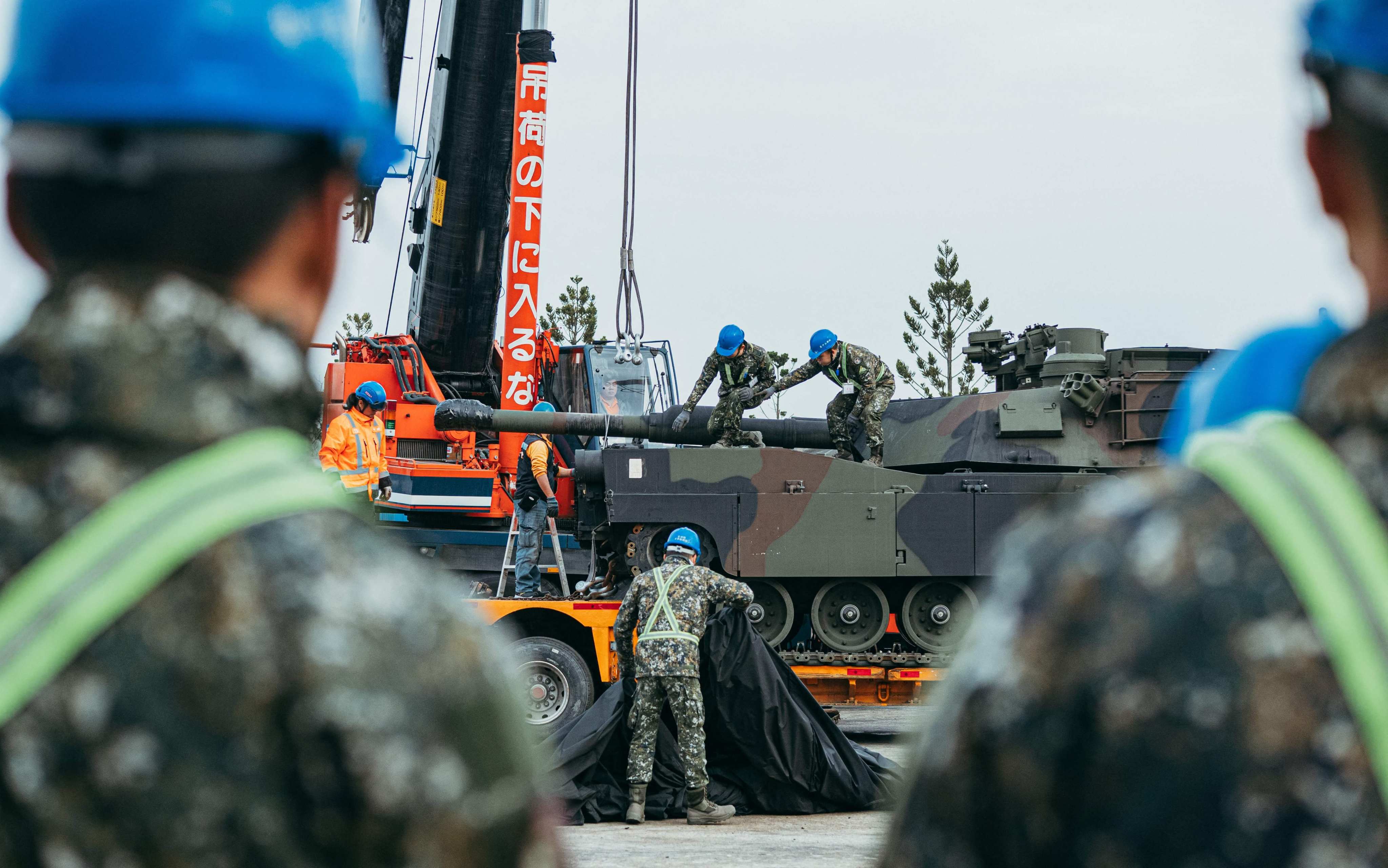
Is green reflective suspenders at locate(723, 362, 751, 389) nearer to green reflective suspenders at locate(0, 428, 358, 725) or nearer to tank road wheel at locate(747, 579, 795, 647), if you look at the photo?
tank road wheel at locate(747, 579, 795, 647)

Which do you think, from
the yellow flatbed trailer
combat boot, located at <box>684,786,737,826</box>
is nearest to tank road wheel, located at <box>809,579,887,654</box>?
the yellow flatbed trailer

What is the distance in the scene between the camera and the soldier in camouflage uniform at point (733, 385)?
13172 millimetres

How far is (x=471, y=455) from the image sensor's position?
15828mm

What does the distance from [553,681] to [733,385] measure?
123 inches

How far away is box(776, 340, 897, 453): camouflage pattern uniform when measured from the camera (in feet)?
44.3

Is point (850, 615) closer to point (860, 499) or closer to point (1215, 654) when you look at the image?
point (860, 499)

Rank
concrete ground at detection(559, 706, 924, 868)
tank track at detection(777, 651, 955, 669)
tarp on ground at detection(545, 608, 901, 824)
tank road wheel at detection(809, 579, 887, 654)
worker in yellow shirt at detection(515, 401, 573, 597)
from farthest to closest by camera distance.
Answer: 1. worker in yellow shirt at detection(515, 401, 573, 597)
2. tank road wheel at detection(809, 579, 887, 654)
3. tank track at detection(777, 651, 955, 669)
4. tarp on ground at detection(545, 608, 901, 824)
5. concrete ground at detection(559, 706, 924, 868)

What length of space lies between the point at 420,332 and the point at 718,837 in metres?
10.00

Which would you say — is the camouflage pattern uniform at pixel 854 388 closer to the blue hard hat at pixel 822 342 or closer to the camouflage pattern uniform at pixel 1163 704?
the blue hard hat at pixel 822 342

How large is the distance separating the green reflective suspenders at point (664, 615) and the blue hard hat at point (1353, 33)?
28.1 feet

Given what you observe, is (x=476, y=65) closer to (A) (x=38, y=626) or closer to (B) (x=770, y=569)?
(B) (x=770, y=569)

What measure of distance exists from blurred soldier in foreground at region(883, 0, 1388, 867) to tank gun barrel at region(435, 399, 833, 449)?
11.9 m

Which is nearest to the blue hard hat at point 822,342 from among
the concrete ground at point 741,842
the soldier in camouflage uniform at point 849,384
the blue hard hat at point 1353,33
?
the soldier in camouflage uniform at point 849,384

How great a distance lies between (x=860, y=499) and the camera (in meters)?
13.0
